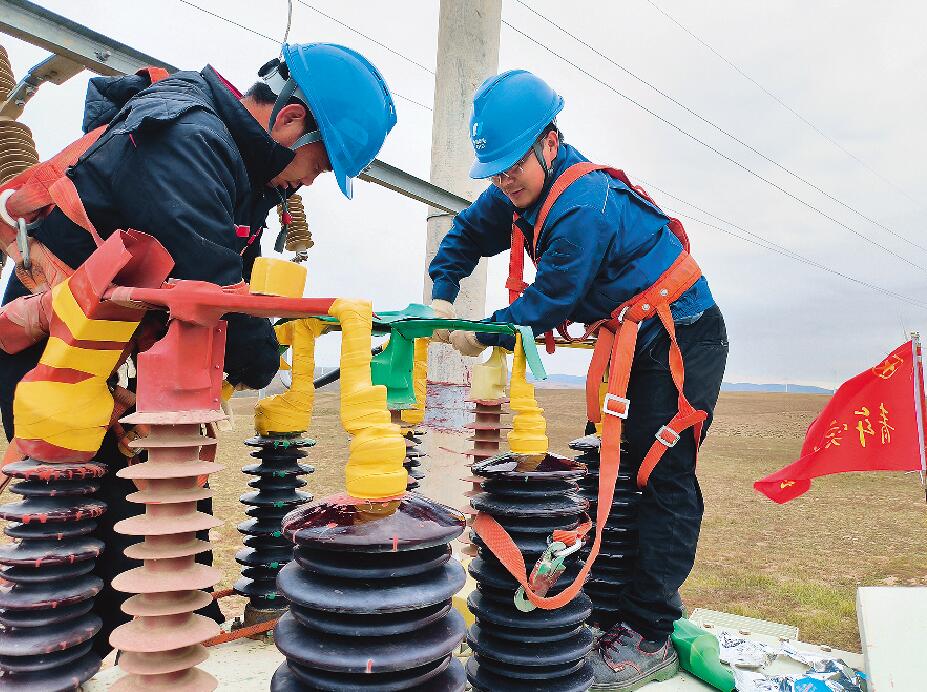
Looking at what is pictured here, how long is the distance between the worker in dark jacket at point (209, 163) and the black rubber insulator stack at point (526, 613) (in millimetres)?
797

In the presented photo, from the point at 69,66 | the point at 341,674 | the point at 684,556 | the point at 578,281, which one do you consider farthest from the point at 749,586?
the point at 69,66

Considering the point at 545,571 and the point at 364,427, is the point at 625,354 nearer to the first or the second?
the point at 545,571

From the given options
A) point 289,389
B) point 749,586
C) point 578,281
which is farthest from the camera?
point 749,586

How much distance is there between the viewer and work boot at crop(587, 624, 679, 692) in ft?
7.97

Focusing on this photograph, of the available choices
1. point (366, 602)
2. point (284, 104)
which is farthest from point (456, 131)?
point (366, 602)

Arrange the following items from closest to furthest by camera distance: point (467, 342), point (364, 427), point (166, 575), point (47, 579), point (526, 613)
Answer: point (364, 427)
point (166, 575)
point (47, 579)
point (526, 613)
point (467, 342)

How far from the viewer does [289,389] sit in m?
2.22

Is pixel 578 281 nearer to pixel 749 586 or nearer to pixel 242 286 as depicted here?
pixel 242 286

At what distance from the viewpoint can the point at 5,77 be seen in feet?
8.46

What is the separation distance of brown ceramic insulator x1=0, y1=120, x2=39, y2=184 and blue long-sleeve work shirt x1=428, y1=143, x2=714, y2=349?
1.59 meters

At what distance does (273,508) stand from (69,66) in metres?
2.95

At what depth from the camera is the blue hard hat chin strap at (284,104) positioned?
220 cm

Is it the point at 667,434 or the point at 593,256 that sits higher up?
the point at 593,256

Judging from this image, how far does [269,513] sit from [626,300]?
159 cm
